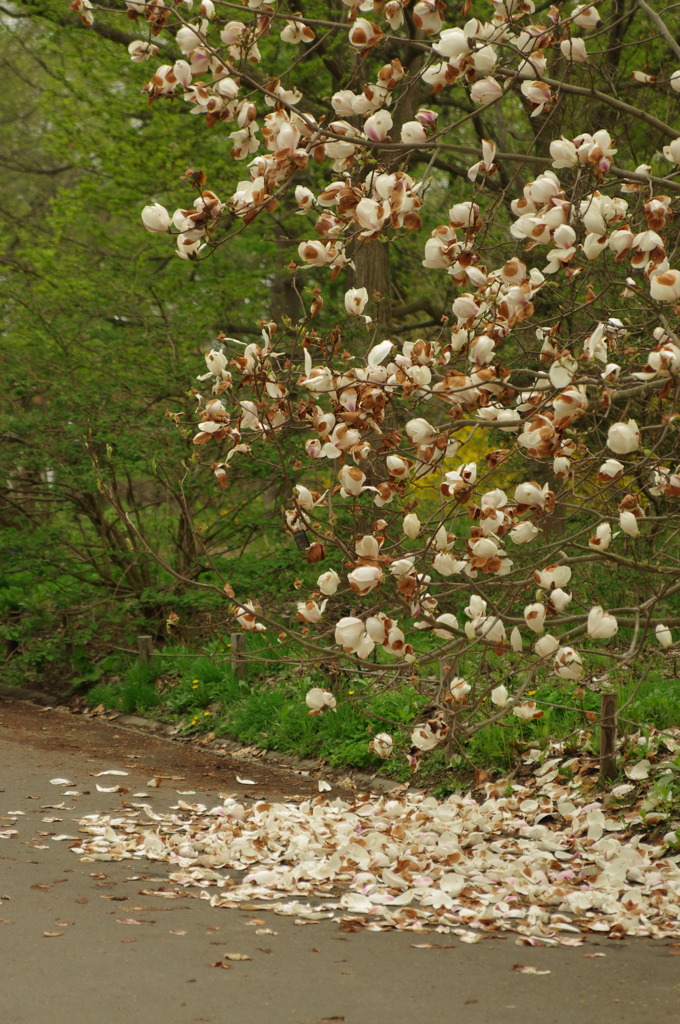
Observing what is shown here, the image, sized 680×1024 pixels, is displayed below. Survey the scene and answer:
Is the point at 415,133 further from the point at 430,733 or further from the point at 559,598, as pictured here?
the point at 430,733

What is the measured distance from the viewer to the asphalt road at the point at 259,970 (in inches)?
151

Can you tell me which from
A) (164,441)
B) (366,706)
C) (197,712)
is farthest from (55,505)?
(366,706)

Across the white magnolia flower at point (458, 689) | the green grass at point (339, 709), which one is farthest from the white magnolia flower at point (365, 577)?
the green grass at point (339, 709)

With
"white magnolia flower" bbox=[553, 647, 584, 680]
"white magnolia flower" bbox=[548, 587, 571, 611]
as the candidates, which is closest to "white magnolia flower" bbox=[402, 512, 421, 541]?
"white magnolia flower" bbox=[548, 587, 571, 611]

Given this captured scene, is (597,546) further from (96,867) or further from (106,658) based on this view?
(106,658)

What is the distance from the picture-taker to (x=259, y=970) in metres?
4.23

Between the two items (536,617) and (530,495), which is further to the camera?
(536,617)

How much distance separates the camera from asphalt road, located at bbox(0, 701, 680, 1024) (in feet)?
12.5

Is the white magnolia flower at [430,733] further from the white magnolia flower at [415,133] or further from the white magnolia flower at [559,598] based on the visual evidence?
the white magnolia flower at [415,133]

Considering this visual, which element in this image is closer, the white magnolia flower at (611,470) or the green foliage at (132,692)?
the white magnolia flower at (611,470)

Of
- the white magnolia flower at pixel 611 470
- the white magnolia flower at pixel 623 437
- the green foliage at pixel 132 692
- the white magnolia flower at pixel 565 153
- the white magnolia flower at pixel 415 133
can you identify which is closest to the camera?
the white magnolia flower at pixel 623 437

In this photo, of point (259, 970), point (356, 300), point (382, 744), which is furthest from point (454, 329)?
point (259, 970)

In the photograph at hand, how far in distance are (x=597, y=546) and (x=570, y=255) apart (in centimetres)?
107

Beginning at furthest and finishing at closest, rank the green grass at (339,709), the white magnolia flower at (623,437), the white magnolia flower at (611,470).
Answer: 1. the green grass at (339,709)
2. the white magnolia flower at (611,470)
3. the white magnolia flower at (623,437)
